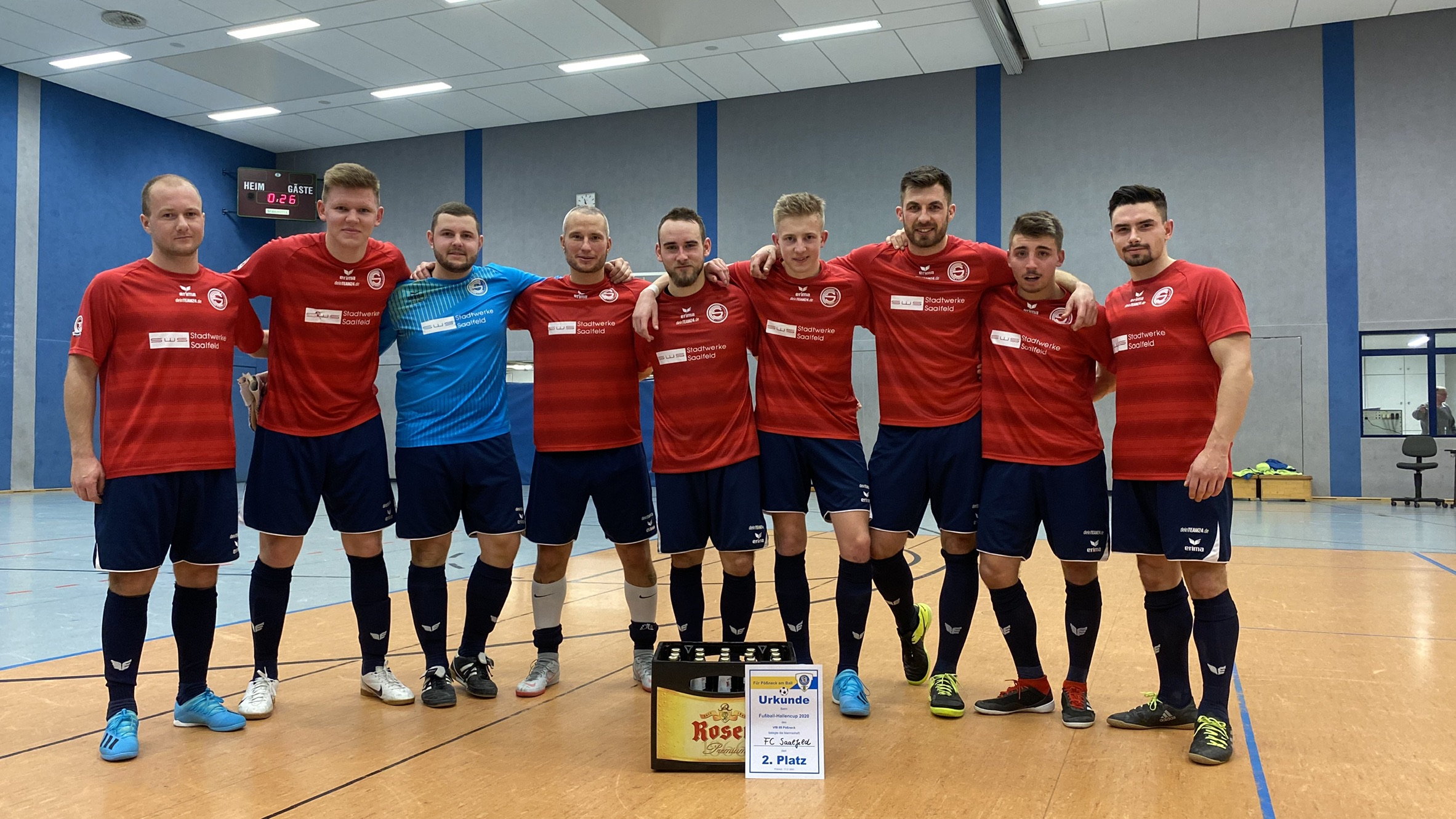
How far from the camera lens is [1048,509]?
3.57 metres

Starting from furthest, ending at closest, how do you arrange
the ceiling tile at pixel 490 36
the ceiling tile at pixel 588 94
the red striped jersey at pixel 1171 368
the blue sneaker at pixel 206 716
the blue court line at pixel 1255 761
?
the ceiling tile at pixel 588 94 < the ceiling tile at pixel 490 36 < the blue sneaker at pixel 206 716 < the red striped jersey at pixel 1171 368 < the blue court line at pixel 1255 761

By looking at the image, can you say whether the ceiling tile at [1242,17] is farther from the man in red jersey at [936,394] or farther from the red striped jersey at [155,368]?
the red striped jersey at [155,368]

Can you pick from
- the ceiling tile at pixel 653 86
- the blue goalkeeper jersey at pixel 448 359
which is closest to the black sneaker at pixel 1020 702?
the blue goalkeeper jersey at pixel 448 359

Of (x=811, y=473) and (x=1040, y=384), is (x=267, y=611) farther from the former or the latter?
(x=1040, y=384)

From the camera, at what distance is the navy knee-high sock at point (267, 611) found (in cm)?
379

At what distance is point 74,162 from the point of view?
15.5m

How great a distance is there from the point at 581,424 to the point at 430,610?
983 mm

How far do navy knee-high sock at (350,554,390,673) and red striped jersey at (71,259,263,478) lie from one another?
2.29 feet

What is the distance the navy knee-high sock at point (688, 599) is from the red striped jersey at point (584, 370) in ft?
1.96

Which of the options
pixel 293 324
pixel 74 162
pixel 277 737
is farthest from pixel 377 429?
pixel 74 162

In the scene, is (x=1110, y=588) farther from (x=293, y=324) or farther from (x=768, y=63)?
(x=768, y=63)

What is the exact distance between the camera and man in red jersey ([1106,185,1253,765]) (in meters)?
→ 3.18

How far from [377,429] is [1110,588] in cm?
486

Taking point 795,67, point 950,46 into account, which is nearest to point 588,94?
point 795,67
